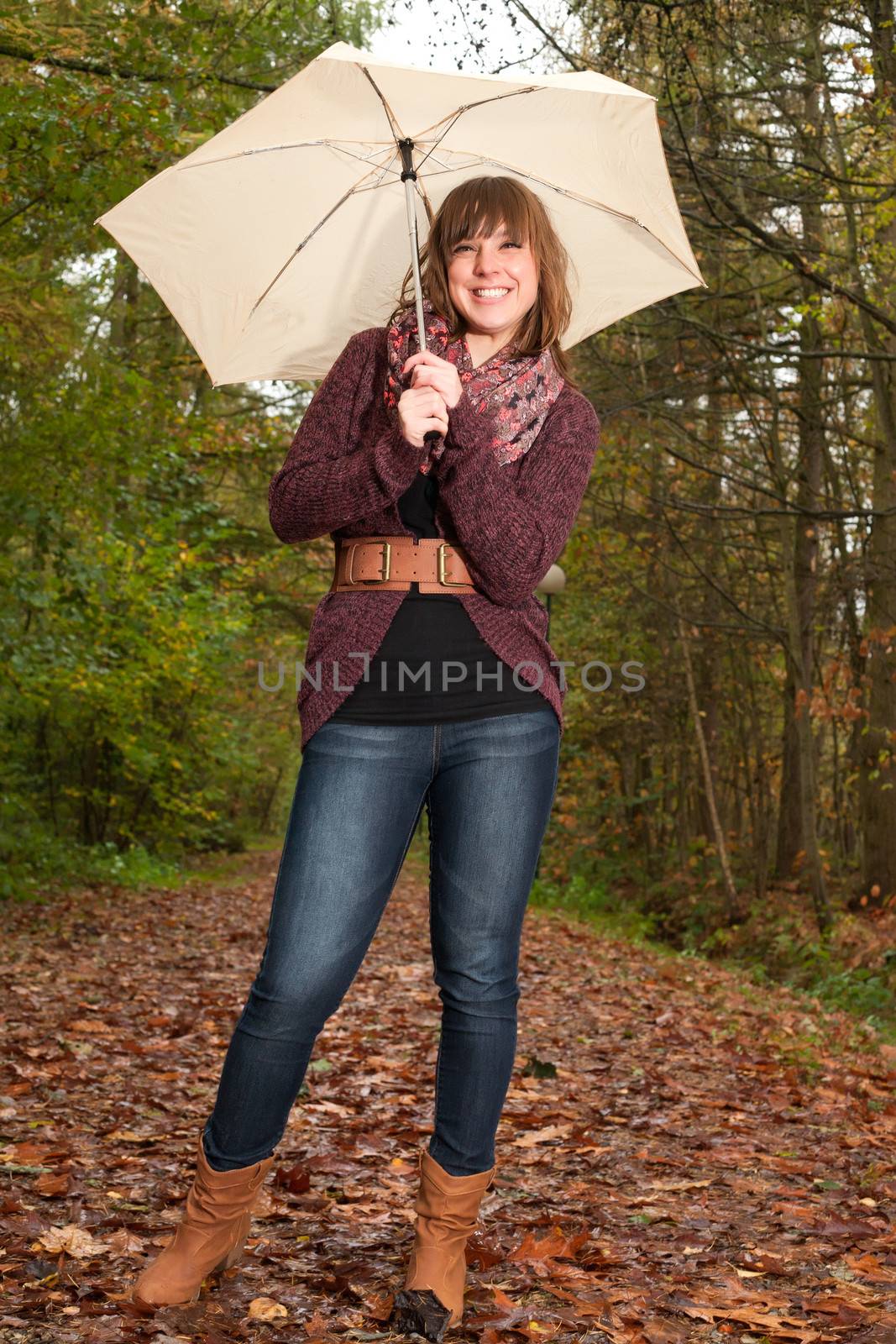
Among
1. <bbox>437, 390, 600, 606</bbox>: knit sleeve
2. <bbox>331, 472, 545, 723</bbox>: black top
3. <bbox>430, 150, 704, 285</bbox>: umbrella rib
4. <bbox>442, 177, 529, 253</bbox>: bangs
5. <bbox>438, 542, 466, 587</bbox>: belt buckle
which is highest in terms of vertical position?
<bbox>430, 150, 704, 285</bbox>: umbrella rib

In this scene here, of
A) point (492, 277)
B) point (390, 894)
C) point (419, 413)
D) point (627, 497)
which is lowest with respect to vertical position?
point (390, 894)

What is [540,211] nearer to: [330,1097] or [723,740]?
[330,1097]

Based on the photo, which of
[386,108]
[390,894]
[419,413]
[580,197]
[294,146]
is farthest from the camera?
[580,197]

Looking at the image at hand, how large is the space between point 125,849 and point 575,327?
13.7 m

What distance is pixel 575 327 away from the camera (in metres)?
3.17

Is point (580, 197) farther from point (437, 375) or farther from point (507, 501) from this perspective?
point (507, 501)

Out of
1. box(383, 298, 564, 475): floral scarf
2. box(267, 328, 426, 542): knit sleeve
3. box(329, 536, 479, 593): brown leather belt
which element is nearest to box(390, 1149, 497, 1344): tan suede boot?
box(329, 536, 479, 593): brown leather belt

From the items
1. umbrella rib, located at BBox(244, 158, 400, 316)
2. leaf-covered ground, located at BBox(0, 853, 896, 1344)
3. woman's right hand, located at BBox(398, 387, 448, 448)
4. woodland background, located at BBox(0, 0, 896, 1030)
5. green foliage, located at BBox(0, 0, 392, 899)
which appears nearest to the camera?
woman's right hand, located at BBox(398, 387, 448, 448)

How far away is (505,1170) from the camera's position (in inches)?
144

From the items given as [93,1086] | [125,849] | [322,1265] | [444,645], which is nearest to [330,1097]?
[93,1086]

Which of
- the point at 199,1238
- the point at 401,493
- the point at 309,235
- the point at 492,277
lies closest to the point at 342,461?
the point at 401,493

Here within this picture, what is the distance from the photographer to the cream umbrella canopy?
2693 mm

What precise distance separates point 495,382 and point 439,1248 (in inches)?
69.8

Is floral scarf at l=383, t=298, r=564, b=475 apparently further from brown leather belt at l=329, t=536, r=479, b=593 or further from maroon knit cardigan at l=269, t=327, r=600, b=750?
brown leather belt at l=329, t=536, r=479, b=593
